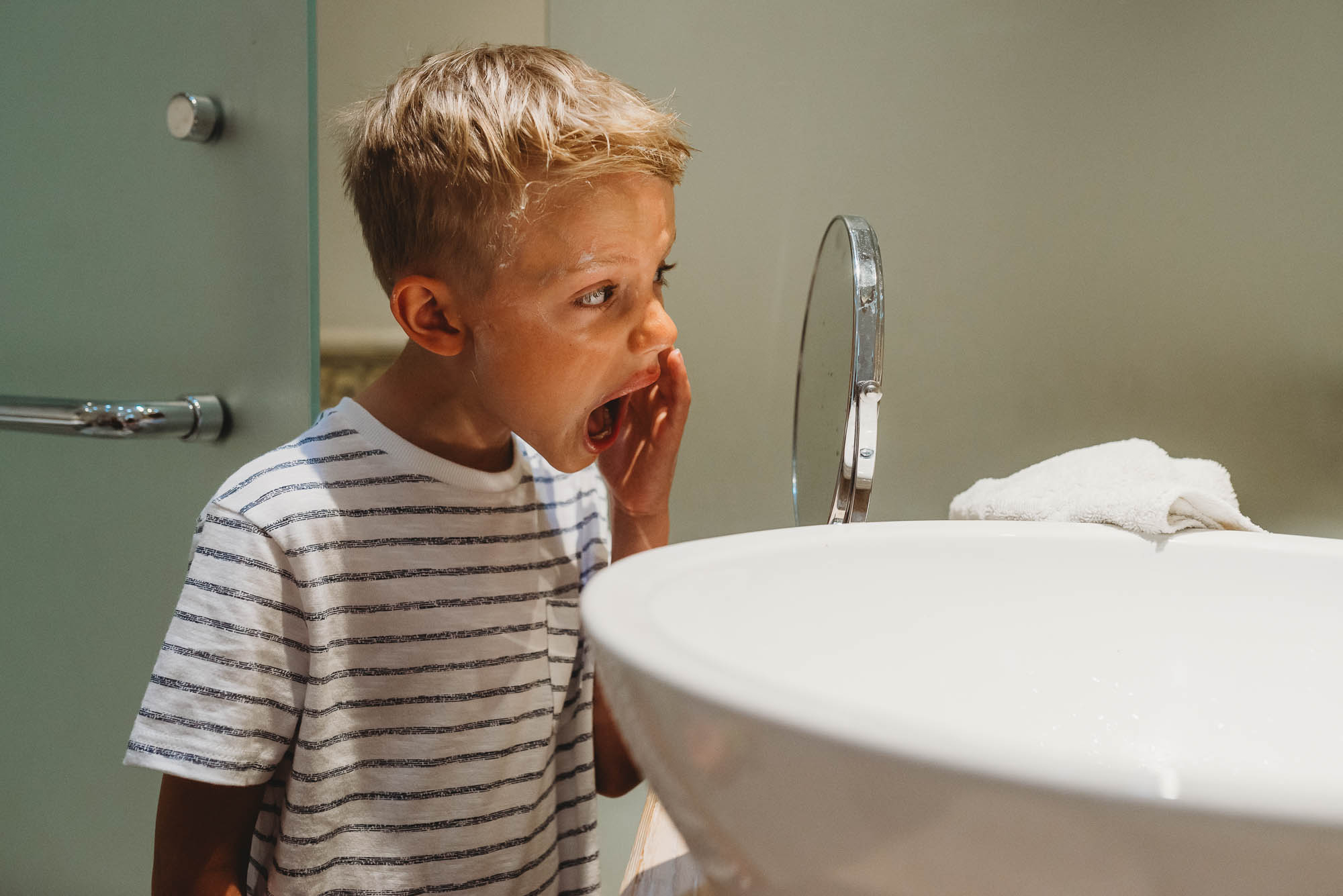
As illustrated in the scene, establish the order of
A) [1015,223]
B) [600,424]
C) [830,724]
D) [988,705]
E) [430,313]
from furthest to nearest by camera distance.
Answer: [1015,223], [600,424], [430,313], [988,705], [830,724]

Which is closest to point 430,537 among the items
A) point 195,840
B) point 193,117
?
point 195,840

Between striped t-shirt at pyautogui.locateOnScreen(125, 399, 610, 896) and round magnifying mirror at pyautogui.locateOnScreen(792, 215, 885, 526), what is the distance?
19 cm

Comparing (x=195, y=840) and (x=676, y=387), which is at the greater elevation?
(x=676, y=387)

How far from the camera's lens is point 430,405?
546mm

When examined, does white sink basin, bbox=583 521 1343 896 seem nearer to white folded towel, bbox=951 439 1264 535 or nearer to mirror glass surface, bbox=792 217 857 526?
white folded towel, bbox=951 439 1264 535

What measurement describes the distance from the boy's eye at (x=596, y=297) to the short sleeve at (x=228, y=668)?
0.20 m

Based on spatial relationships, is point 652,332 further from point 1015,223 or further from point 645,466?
point 1015,223

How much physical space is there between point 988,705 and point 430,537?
315mm

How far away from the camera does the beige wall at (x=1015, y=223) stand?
0.65 m

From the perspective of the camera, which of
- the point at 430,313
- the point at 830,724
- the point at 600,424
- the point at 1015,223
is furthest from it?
the point at 1015,223

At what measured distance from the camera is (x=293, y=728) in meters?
0.48

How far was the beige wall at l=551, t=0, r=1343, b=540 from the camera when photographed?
2.12 ft

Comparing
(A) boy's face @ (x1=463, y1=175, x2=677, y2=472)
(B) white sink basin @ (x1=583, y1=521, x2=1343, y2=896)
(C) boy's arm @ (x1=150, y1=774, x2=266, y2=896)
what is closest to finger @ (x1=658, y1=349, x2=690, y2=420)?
(A) boy's face @ (x1=463, y1=175, x2=677, y2=472)

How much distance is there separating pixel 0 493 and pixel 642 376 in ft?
2.51
